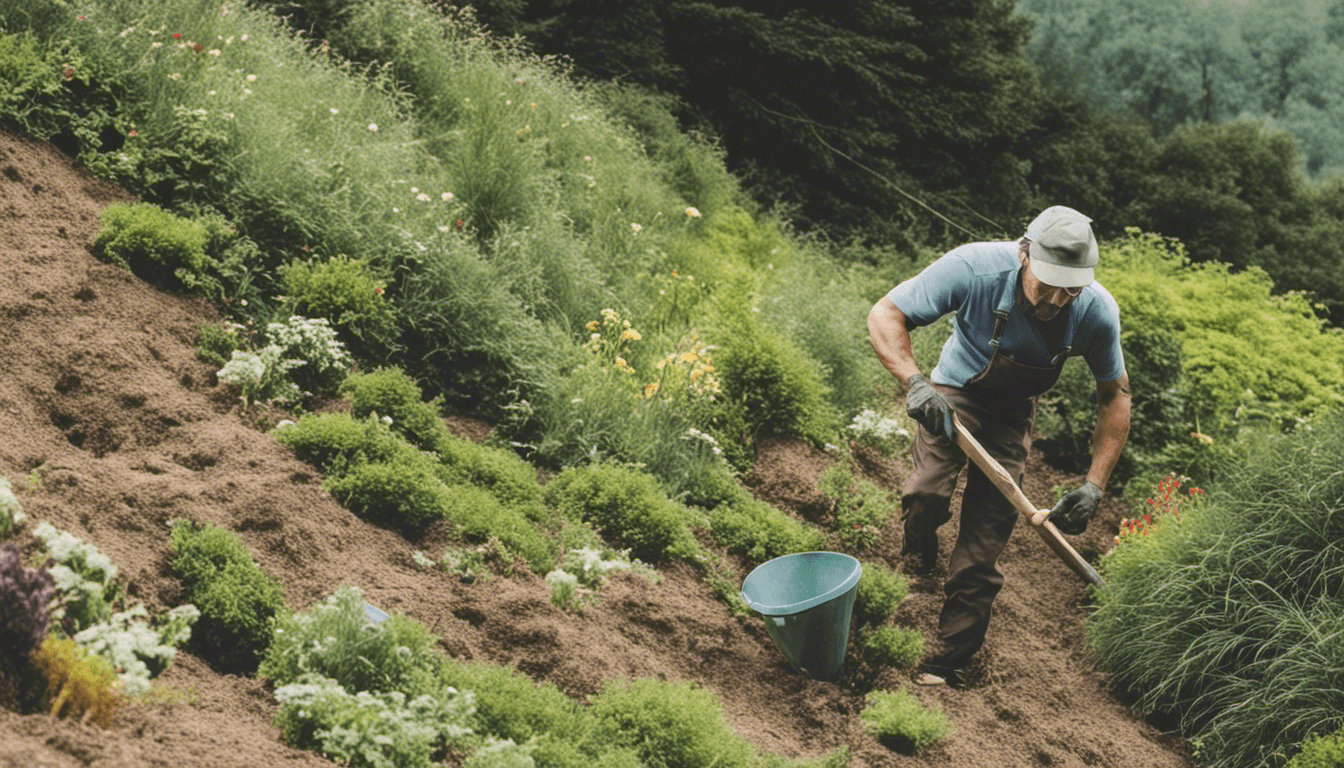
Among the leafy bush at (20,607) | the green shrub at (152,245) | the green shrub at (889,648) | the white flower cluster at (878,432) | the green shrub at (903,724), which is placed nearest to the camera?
the leafy bush at (20,607)

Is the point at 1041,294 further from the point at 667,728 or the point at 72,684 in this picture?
the point at 72,684

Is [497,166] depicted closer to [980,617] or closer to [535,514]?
[535,514]

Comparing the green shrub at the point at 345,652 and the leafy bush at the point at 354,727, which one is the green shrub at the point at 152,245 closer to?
the green shrub at the point at 345,652

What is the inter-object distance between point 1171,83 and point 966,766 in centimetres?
4378

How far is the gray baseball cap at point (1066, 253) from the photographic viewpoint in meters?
4.02

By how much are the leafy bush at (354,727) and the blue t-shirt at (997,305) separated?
259 centimetres

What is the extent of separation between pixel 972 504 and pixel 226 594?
3131 millimetres

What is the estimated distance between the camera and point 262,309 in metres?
5.16

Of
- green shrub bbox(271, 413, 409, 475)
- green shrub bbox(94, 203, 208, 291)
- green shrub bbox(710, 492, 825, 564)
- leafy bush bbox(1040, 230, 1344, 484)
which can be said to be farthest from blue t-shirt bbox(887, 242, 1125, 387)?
green shrub bbox(94, 203, 208, 291)

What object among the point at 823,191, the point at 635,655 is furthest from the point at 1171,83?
the point at 635,655

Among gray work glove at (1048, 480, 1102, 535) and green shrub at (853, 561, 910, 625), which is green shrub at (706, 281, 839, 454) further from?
gray work glove at (1048, 480, 1102, 535)

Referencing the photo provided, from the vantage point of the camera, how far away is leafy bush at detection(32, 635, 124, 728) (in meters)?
2.37

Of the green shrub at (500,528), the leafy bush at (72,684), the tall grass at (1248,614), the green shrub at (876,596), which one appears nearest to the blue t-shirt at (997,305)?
the tall grass at (1248,614)

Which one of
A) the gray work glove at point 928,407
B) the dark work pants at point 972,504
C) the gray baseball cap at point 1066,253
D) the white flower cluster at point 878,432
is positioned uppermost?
the gray baseball cap at point 1066,253
